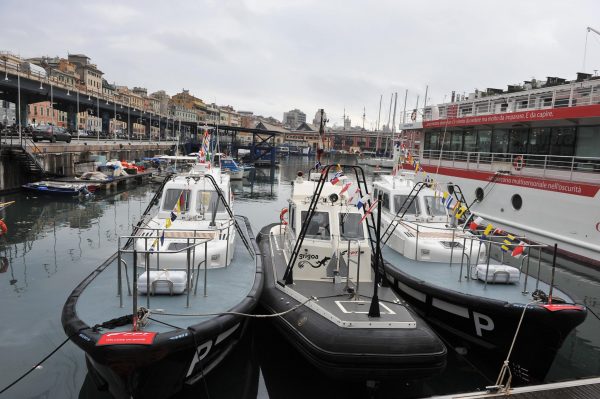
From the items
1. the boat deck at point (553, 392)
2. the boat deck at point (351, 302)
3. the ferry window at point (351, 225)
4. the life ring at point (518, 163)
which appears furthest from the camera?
the life ring at point (518, 163)

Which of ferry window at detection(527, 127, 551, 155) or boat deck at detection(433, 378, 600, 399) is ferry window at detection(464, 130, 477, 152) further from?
boat deck at detection(433, 378, 600, 399)

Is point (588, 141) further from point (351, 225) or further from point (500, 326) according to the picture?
point (351, 225)

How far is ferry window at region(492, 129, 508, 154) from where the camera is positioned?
71.4ft

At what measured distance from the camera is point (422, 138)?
27141 mm

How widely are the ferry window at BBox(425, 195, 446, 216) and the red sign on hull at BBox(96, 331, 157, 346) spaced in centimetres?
925

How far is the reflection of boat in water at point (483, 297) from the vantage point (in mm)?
7469

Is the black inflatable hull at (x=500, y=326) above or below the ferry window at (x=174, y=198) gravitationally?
below

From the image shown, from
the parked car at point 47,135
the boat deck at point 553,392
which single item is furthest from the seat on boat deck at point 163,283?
the parked car at point 47,135

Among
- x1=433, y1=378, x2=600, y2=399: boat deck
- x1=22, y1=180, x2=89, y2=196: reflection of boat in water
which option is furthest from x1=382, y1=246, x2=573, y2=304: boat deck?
x1=22, y1=180, x2=89, y2=196: reflection of boat in water

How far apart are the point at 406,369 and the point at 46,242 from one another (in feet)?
51.0

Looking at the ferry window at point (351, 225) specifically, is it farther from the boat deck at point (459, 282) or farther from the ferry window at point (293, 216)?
the boat deck at point (459, 282)

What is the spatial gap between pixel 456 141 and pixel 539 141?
5.46 meters

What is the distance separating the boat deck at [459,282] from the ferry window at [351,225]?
162 centimetres

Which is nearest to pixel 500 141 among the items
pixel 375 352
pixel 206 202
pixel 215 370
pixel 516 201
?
pixel 516 201
